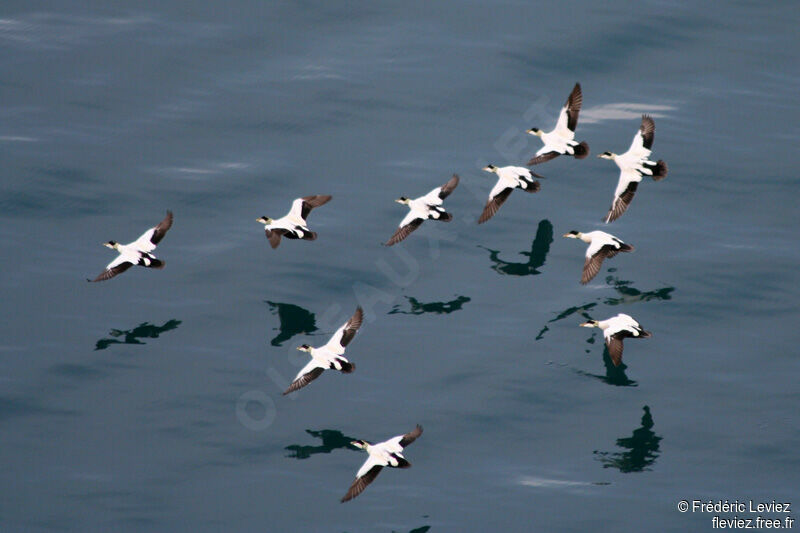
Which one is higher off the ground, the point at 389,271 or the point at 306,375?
the point at 389,271

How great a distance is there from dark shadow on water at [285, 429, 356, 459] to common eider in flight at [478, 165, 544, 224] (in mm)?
8812

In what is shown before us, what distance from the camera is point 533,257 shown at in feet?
152

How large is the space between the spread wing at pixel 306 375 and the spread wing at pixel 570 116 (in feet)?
36.6

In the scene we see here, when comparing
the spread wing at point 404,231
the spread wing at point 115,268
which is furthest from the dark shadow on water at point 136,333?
the spread wing at point 404,231

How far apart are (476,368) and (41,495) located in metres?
12.1

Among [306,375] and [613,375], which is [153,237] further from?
[613,375]

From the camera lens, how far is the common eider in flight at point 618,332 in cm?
4144

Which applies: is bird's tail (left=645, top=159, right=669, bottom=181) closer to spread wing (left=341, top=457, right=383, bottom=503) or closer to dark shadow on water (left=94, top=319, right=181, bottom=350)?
spread wing (left=341, top=457, right=383, bottom=503)

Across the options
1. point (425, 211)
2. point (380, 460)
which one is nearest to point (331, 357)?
point (380, 460)

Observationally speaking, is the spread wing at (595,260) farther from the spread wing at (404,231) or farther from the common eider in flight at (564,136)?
the spread wing at (404,231)

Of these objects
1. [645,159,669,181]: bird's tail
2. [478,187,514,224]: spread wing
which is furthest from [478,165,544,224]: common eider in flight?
[645,159,669,181]: bird's tail

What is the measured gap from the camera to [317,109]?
2023 inches

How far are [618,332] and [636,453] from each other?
3.50 metres

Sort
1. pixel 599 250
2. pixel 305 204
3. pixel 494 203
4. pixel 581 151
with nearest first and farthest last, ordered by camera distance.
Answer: pixel 599 250 < pixel 305 204 < pixel 581 151 < pixel 494 203
